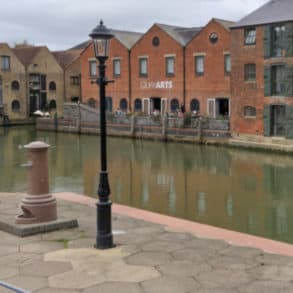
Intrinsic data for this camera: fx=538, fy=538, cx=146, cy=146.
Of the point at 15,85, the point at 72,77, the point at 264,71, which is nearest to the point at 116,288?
the point at 264,71

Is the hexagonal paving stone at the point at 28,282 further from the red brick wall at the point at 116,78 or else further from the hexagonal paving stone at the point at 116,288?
the red brick wall at the point at 116,78

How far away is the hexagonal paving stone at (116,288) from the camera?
5.88 meters

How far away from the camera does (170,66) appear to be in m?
43.5

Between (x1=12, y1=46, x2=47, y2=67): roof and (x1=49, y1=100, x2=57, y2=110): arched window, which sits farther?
(x1=49, y1=100, x2=57, y2=110): arched window

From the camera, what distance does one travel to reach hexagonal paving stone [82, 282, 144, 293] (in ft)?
19.3

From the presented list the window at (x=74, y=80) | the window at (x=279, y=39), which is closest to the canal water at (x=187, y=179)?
the window at (x=279, y=39)

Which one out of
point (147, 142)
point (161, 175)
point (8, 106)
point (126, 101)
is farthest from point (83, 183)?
point (8, 106)

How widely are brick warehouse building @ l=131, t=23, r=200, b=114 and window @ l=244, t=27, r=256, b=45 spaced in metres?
9.79

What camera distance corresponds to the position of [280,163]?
2600 centimetres

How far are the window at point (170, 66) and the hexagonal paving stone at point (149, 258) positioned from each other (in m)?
36.7

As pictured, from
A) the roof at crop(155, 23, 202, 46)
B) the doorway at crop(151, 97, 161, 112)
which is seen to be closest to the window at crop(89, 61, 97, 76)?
the doorway at crop(151, 97, 161, 112)

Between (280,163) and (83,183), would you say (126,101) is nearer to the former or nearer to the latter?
(280,163)

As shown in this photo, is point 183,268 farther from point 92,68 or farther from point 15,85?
point 15,85

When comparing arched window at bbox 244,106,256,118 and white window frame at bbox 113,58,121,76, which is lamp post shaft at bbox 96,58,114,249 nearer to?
arched window at bbox 244,106,256,118
